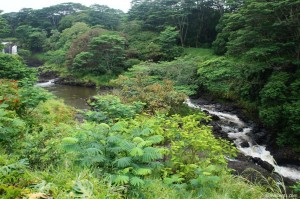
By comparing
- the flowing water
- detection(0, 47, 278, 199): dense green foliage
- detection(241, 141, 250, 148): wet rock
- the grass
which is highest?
the grass

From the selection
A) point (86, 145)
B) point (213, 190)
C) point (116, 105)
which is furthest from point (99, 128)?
point (116, 105)

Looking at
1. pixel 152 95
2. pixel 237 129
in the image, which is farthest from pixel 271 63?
pixel 152 95

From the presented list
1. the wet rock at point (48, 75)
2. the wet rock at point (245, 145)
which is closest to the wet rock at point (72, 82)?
the wet rock at point (48, 75)

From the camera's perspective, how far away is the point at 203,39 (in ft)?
115

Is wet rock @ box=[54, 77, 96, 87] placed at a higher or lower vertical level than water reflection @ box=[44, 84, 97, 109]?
higher

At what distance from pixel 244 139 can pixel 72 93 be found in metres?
16.8

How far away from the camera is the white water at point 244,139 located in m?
11.5

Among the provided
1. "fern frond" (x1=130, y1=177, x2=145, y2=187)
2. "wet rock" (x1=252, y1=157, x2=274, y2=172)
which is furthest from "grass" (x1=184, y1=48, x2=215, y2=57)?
"fern frond" (x1=130, y1=177, x2=145, y2=187)

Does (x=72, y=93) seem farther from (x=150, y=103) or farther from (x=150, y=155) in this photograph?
(x=150, y=155)

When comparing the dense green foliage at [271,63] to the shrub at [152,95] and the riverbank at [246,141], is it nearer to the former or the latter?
the riverbank at [246,141]

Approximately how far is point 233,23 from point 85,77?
1785cm

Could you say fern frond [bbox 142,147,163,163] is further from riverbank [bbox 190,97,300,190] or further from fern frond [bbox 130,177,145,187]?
riverbank [bbox 190,97,300,190]

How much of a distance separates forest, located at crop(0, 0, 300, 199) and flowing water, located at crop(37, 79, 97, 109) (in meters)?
1.18

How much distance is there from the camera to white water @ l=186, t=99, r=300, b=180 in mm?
11463
